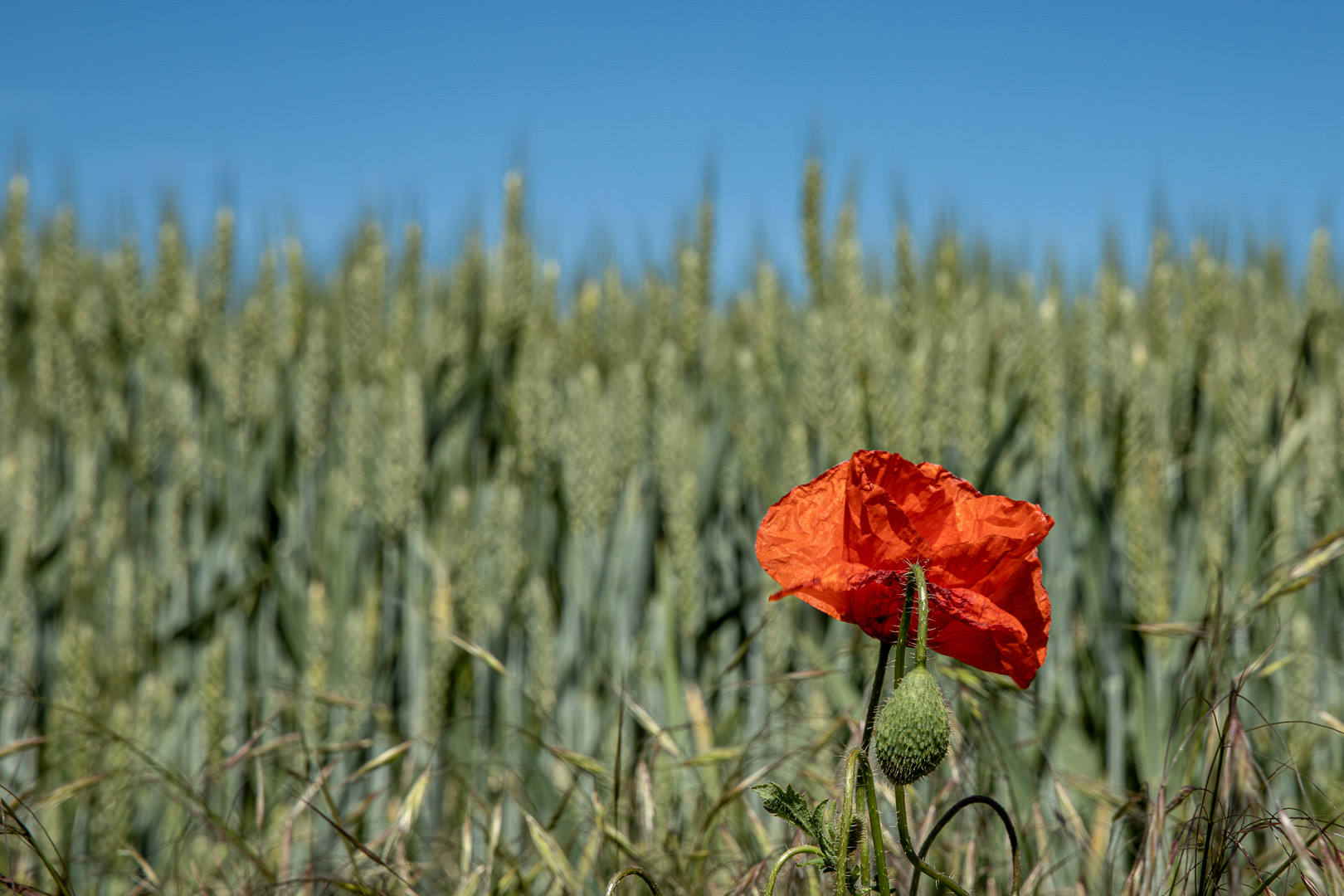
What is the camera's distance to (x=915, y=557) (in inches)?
21.6

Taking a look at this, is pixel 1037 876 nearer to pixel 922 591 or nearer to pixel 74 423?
pixel 922 591

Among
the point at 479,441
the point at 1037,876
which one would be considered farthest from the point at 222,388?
the point at 1037,876

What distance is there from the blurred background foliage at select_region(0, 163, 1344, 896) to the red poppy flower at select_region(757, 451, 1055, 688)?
0.56 meters

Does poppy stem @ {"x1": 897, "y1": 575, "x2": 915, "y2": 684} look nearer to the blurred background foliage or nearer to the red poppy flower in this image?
the red poppy flower

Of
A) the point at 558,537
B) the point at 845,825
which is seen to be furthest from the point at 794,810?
the point at 558,537

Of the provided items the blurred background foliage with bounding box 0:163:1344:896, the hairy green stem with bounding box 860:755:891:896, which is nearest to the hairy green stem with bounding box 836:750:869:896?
the hairy green stem with bounding box 860:755:891:896

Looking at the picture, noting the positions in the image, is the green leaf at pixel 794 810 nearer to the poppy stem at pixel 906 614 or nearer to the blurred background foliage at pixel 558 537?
the poppy stem at pixel 906 614

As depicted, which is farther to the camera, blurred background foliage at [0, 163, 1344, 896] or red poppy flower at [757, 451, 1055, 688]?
blurred background foliage at [0, 163, 1344, 896]

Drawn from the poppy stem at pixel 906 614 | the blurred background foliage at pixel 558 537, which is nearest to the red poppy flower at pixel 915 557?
the poppy stem at pixel 906 614

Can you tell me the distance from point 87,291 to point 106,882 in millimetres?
1506

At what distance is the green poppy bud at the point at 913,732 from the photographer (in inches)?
18.8

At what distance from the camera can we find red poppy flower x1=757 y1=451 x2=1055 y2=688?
54cm

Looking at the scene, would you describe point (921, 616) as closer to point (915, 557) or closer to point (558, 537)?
point (915, 557)

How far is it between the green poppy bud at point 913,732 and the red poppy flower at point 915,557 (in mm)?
62
